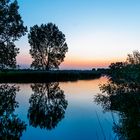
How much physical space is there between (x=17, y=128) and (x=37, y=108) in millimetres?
19144

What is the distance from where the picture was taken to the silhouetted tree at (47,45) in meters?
121

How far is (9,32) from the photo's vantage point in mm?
57562

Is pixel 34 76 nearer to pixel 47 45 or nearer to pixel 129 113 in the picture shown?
pixel 47 45

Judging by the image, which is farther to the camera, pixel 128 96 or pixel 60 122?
pixel 60 122

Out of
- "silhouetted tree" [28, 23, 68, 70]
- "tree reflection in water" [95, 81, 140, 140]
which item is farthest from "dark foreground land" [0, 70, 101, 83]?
"tree reflection in water" [95, 81, 140, 140]

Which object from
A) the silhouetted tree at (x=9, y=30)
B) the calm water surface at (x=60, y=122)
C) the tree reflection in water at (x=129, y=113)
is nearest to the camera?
the tree reflection in water at (x=129, y=113)

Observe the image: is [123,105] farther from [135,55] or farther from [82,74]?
[82,74]

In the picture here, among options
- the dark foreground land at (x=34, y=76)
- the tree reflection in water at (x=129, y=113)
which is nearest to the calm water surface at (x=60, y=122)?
the tree reflection in water at (x=129, y=113)

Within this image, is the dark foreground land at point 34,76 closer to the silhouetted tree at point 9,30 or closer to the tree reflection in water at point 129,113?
the silhouetted tree at point 9,30

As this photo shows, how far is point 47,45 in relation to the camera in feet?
405

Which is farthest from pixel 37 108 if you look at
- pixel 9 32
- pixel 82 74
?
pixel 82 74

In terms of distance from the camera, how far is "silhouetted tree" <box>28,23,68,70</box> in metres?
121

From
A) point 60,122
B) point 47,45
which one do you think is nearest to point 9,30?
point 60,122

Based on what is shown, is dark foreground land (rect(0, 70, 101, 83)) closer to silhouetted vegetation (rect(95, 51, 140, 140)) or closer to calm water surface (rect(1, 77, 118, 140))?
calm water surface (rect(1, 77, 118, 140))
